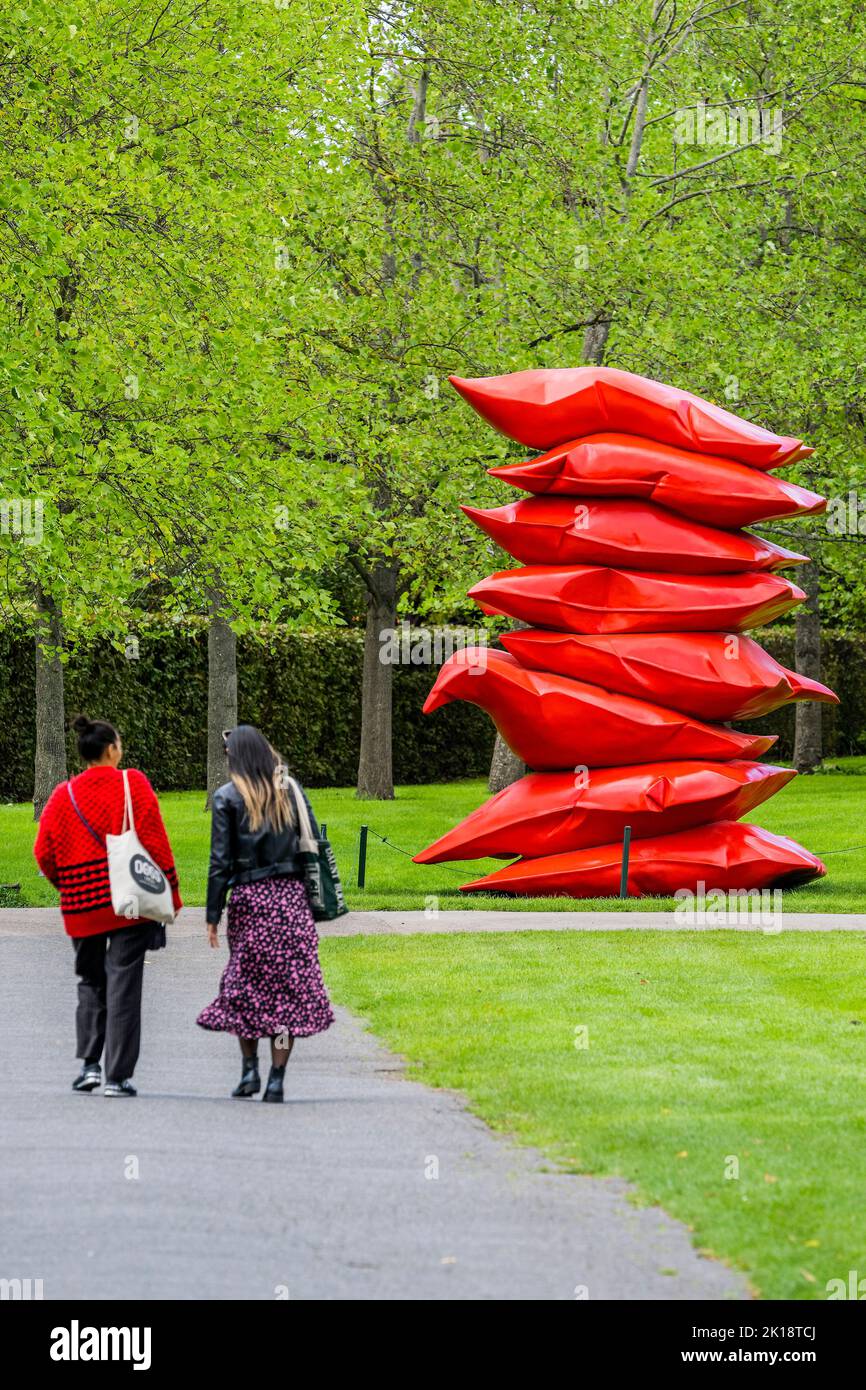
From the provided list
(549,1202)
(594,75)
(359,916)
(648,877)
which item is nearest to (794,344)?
(594,75)

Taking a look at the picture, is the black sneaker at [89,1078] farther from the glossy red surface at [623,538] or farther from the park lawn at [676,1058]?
the glossy red surface at [623,538]

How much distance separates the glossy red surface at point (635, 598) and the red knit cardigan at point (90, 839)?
8.76m

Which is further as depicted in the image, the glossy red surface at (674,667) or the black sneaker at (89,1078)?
the glossy red surface at (674,667)

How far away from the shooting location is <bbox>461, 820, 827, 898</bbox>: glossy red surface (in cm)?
1677

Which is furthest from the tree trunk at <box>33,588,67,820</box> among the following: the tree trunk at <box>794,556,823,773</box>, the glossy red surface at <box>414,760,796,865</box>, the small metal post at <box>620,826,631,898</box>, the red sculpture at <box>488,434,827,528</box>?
the tree trunk at <box>794,556,823,773</box>

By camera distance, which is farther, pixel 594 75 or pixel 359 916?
pixel 594 75

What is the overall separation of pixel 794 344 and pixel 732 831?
37.6ft

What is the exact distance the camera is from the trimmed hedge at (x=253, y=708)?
29.4 m

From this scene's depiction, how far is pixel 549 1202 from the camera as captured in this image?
250 inches

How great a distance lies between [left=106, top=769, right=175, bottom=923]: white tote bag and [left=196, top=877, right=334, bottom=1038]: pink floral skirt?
34 cm

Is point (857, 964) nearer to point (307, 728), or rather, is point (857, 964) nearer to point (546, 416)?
point (546, 416)

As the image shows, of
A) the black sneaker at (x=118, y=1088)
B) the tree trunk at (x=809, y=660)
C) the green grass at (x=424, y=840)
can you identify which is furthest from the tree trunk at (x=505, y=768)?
the black sneaker at (x=118, y=1088)

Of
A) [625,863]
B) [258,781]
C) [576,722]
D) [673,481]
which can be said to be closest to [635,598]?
[673,481]

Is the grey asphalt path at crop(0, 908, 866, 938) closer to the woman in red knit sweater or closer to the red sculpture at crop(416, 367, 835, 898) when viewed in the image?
the red sculpture at crop(416, 367, 835, 898)
